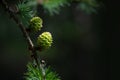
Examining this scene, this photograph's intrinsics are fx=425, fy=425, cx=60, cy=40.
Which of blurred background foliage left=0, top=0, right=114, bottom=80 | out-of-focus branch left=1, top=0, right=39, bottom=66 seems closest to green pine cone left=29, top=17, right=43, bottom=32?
out-of-focus branch left=1, top=0, right=39, bottom=66

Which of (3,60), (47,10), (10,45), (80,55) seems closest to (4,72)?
(3,60)

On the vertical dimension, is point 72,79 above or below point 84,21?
below

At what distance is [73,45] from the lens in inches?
220

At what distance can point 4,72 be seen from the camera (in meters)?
6.36

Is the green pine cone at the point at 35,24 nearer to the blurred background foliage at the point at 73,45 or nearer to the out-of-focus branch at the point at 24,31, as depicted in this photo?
the out-of-focus branch at the point at 24,31

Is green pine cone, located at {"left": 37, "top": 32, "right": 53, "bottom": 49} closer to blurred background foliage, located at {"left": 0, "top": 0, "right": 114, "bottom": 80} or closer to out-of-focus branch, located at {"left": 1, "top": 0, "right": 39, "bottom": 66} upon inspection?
out-of-focus branch, located at {"left": 1, "top": 0, "right": 39, "bottom": 66}

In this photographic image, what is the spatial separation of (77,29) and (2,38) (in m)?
0.97

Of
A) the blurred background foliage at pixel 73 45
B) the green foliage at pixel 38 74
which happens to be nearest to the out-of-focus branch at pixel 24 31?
the green foliage at pixel 38 74

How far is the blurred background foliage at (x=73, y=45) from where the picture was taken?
467 cm

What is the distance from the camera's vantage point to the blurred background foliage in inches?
184

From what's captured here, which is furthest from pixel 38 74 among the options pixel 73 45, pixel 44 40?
pixel 73 45

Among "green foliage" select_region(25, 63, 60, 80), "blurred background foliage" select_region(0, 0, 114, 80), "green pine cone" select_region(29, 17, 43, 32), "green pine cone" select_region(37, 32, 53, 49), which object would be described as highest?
"blurred background foliage" select_region(0, 0, 114, 80)

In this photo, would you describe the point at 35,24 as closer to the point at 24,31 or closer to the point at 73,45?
the point at 24,31

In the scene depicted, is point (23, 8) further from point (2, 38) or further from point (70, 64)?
point (70, 64)
